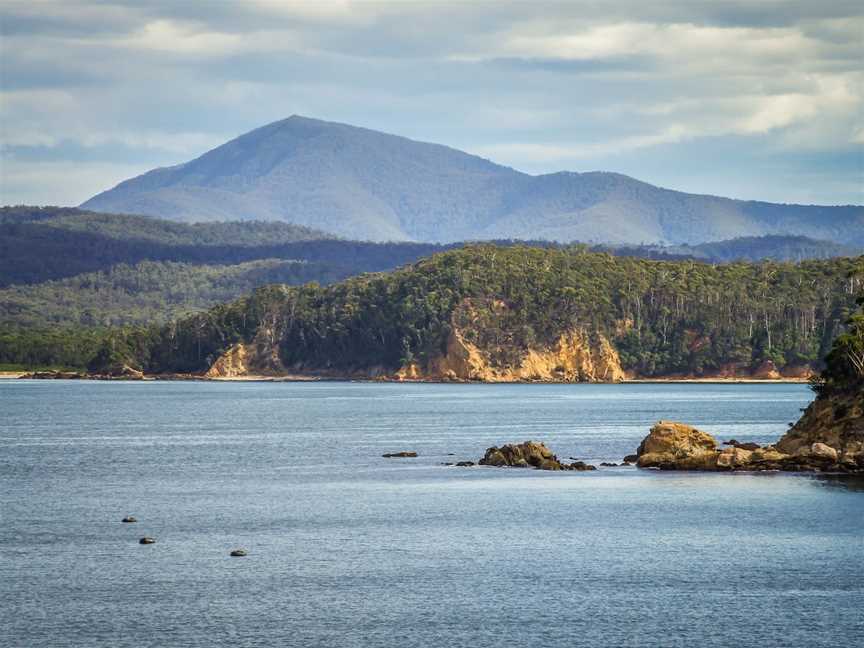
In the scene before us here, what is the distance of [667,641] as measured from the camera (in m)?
45.1

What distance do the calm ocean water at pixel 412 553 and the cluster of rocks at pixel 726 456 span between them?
2736 mm

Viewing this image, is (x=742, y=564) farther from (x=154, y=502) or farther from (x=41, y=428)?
(x=41, y=428)

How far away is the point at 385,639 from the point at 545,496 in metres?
35.3

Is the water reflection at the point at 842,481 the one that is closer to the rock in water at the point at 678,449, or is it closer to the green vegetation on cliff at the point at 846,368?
the green vegetation on cliff at the point at 846,368

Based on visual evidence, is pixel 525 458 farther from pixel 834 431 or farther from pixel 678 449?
pixel 834 431

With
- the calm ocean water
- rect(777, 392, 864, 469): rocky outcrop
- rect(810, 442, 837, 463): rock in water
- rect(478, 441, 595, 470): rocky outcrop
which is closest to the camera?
the calm ocean water

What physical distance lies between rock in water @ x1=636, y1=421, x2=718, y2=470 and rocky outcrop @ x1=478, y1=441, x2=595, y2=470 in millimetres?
4361

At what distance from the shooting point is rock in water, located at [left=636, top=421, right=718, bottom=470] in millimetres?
92375

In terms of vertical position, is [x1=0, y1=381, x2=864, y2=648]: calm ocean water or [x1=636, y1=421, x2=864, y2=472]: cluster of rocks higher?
[x1=636, y1=421, x2=864, y2=472]: cluster of rocks

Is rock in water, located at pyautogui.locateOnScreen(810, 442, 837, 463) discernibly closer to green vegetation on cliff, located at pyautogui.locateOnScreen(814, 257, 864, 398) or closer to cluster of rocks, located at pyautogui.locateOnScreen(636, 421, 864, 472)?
cluster of rocks, located at pyautogui.locateOnScreen(636, 421, 864, 472)

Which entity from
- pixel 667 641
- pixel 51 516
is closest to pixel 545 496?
pixel 51 516

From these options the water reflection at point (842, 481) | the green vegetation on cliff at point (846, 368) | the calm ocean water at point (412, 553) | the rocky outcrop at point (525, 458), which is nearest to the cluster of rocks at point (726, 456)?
the water reflection at point (842, 481)

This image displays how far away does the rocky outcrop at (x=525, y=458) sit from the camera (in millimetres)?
95250

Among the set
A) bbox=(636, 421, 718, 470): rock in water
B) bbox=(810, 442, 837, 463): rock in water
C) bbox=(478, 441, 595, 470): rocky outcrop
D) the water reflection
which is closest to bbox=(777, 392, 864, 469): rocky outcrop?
bbox=(810, 442, 837, 463): rock in water
